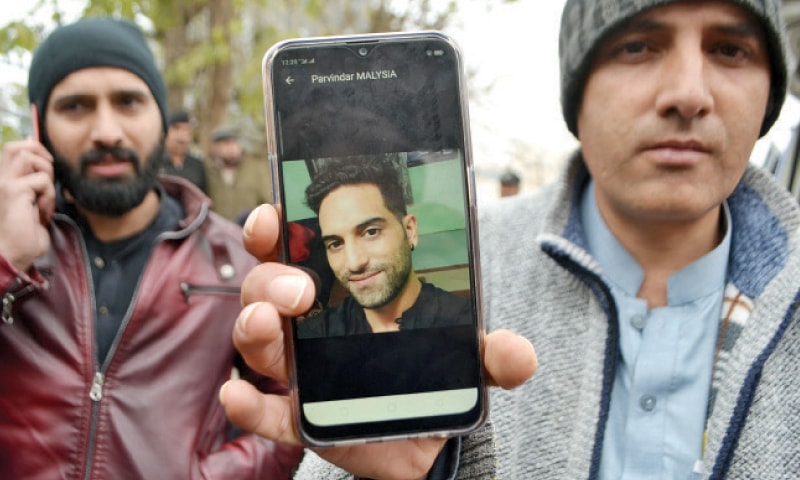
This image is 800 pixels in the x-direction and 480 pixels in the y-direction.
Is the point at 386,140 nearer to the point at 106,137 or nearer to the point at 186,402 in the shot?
the point at 186,402

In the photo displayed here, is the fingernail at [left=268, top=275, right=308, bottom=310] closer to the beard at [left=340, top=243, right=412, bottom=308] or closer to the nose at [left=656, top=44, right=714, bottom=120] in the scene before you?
the beard at [left=340, top=243, right=412, bottom=308]

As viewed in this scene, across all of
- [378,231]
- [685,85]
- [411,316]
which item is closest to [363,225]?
[378,231]

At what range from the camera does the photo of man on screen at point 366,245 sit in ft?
3.87

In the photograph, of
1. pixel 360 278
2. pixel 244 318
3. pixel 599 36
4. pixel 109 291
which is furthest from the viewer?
pixel 109 291

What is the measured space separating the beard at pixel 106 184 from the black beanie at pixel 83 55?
20 centimetres

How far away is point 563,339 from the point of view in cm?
172

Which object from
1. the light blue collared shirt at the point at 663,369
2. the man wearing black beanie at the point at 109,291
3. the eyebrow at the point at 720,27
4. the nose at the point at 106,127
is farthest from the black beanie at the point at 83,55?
the light blue collared shirt at the point at 663,369

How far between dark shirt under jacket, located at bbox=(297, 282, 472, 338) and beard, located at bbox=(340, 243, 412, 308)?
0.06 feet

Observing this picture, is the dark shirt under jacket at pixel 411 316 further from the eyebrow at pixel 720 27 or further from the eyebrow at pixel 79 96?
the eyebrow at pixel 79 96

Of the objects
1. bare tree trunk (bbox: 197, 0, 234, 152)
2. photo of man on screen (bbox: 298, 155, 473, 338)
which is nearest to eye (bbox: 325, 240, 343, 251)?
photo of man on screen (bbox: 298, 155, 473, 338)

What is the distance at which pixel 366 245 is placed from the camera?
118 centimetres

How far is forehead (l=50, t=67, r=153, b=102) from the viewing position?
2.14m

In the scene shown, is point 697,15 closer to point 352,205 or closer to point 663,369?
point 663,369

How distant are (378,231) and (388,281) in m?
0.09
